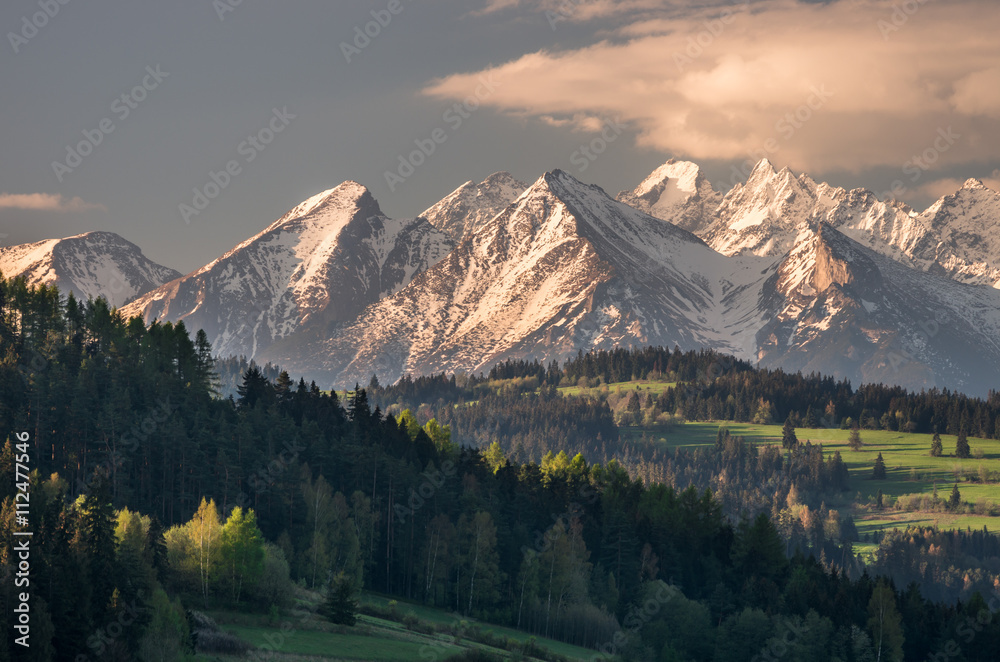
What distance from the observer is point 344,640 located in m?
91.2

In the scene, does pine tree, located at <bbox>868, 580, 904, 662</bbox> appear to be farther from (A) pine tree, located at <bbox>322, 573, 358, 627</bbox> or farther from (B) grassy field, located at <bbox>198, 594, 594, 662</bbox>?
(A) pine tree, located at <bbox>322, 573, 358, 627</bbox>

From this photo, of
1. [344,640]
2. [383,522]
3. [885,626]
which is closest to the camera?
[344,640]

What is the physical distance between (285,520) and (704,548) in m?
59.0

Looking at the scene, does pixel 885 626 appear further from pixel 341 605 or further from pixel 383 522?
pixel 341 605

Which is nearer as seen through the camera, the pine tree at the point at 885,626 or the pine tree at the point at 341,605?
the pine tree at the point at 341,605

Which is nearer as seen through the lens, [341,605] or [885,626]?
[341,605]

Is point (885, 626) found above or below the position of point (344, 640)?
below

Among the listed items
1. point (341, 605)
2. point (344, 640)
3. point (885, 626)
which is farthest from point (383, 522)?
point (885, 626)

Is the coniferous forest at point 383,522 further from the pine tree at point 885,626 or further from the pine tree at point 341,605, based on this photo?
the pine tree at point 341,605

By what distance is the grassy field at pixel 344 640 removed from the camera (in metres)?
85.0

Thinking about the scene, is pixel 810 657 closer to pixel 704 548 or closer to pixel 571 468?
pixel 704 548

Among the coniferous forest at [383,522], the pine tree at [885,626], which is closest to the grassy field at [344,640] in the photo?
the coniferous forest at [383,522]

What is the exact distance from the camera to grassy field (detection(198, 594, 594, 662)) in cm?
8500

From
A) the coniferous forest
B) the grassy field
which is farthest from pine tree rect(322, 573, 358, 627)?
the grassy field
